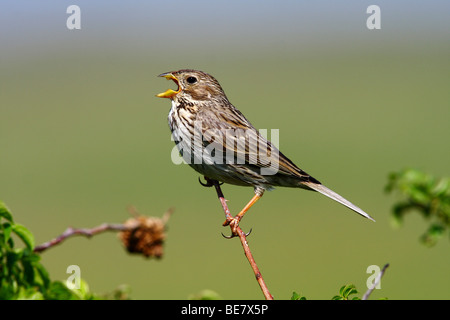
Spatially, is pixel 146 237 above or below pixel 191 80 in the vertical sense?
below

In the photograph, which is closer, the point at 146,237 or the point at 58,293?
the point at 58,293

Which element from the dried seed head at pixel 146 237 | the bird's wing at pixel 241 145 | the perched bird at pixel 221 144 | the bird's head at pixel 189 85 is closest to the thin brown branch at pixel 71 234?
the dried seed head at pixel 146 237

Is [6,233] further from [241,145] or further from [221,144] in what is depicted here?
[241,145]

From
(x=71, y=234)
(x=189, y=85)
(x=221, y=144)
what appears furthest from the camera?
(x=189, y=85)

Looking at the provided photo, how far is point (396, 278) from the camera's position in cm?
1686

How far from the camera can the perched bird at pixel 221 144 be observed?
6344mm

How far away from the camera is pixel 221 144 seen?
648 cm

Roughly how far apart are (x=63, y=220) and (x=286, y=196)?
9.65 meters

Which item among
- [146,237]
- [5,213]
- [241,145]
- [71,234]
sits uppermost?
[241,145]

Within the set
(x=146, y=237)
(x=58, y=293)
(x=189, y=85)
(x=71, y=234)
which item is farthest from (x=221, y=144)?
(x=58, y=293)

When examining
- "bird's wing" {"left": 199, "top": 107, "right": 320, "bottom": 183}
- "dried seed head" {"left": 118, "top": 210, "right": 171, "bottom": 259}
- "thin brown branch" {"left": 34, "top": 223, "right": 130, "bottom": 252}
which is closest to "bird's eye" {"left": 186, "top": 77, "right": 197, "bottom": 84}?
"bird's wing" {"left": 199, "top": 107, "right": 320, "bottom": 183}

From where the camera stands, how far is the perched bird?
20.8ft

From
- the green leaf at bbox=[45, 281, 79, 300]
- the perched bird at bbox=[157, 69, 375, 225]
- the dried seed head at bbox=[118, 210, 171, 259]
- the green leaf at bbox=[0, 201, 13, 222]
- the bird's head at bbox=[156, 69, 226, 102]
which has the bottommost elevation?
the green leaf at bbox=[45, 281, 79, 300]

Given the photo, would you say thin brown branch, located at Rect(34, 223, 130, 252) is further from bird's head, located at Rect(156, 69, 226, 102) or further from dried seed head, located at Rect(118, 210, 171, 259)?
bird's head, located at Rect(156, 69, 226, 102)
